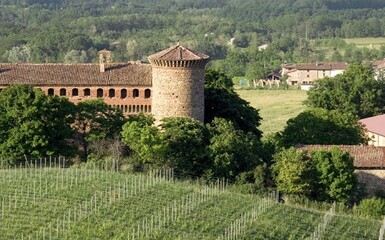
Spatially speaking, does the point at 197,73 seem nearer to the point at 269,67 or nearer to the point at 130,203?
the point at 130,203

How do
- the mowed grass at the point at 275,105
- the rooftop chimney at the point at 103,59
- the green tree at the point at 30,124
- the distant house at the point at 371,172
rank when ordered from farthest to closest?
1. the mowed grass at the point at 275,105
2. the rooftop chimney at the point at 103,59
3. the distant house at the point at 371,172
4. the green tree at the point at 30,124

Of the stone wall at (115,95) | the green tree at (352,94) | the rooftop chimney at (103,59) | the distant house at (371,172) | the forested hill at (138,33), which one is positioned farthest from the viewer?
the forested hill at (138,33)

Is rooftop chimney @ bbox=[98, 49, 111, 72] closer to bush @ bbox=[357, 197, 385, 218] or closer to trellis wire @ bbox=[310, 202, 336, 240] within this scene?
trellis wire @ bbox=[310, 202, 336, 240]

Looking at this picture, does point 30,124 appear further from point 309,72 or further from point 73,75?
point 309,72

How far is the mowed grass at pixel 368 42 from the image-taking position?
15800cm

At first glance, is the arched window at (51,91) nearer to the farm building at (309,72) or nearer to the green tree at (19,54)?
the green tree at (19,54)

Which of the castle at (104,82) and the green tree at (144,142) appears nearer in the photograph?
Result: the green tree at (144,142)

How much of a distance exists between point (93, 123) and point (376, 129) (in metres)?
21.5

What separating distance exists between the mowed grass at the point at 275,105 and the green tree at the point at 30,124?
30.5m

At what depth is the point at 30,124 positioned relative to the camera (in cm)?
4444

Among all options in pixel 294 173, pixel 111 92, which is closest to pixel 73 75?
pixel 111 92

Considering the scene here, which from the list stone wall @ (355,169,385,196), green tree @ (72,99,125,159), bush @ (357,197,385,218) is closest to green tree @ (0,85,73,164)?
green tree @ (72,99,125,159)

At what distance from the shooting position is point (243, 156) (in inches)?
1810

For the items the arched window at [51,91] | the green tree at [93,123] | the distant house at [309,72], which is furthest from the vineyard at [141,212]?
the distant house at [309,72]
